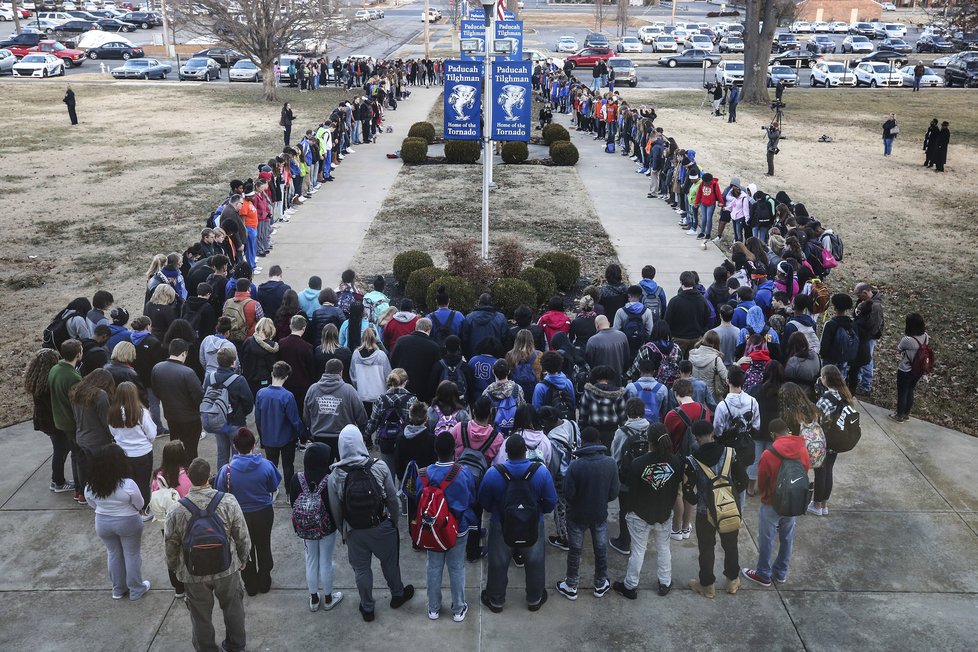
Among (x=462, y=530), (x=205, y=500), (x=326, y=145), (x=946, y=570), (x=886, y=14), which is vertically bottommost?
(x=946, y=570)

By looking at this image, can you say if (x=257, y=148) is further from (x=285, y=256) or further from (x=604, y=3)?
(x=604, y=3)

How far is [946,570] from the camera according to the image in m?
7.54

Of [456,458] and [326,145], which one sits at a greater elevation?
[326,145]

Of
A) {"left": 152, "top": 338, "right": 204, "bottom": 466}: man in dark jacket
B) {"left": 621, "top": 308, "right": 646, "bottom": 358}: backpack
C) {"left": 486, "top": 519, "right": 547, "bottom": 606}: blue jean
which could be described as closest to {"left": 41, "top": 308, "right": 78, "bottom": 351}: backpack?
{"left": 152, "top": 338, "right": 204, "bottom": 466}: man in dark jacket

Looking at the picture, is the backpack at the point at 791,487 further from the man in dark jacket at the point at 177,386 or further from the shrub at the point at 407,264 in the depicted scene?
the shrub at the point at 407,264

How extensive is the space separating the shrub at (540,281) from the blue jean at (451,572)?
7.13m

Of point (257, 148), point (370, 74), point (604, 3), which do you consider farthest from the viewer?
point (604, 3)

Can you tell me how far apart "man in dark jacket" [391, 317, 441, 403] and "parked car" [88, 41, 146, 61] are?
2093 inches

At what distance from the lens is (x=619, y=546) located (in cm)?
777

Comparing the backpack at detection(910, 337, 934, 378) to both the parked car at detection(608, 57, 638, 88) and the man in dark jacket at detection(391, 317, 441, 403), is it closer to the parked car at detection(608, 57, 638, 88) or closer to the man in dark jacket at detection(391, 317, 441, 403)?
the man in dark jacket at detection(391, 317, 441, 403)

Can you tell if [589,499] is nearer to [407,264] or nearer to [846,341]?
[846,341]

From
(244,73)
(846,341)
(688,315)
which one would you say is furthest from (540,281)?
(244,73)

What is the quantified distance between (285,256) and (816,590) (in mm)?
11656

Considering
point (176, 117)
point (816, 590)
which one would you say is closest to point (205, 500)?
point (816, 590)
